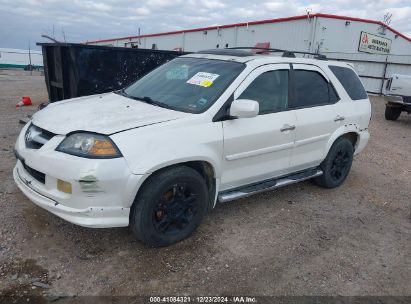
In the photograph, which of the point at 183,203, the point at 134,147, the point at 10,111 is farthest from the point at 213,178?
the point at 10,111

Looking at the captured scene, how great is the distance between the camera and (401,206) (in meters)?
4.73

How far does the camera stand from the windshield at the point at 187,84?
352 centimetres

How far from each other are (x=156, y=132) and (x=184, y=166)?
417mm

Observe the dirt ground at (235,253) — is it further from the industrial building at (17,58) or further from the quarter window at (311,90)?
the industrial building at (17,58)

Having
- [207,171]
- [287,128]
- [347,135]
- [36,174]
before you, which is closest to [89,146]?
[36,174]

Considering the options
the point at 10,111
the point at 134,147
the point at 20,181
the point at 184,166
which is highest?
the point at 134,147

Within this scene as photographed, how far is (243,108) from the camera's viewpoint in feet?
10.7

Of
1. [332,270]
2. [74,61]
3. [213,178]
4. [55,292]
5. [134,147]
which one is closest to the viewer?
[55,292]

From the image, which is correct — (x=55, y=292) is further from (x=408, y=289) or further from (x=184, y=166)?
(x=408, y=289)

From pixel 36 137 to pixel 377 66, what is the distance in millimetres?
18030

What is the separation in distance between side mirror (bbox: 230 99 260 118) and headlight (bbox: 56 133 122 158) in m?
1.15

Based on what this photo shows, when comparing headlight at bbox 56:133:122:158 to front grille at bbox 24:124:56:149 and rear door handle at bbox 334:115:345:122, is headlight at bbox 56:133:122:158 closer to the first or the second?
front grille at bbox 24:124:56:149

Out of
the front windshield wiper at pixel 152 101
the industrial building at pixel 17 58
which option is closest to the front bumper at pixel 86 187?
the front windshield wiper at pixel 152 101

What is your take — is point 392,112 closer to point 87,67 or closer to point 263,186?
point 263,186
